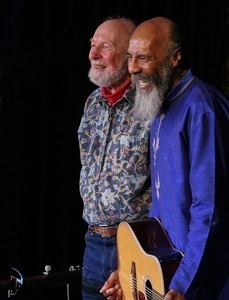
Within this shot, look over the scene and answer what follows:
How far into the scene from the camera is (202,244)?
8.16 feet

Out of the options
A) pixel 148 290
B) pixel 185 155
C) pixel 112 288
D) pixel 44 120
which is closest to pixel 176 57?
pixel 185 155

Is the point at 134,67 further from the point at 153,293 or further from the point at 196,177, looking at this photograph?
the point at 153,293

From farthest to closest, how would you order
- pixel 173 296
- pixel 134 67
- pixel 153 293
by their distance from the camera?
1. pixel 134 67
2. pixel 153 293
3. pixel 173 296

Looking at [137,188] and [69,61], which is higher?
[69,61]

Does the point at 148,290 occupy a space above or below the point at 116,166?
below

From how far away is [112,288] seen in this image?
2969mm

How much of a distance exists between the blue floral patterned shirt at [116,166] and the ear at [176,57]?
453 millimetres

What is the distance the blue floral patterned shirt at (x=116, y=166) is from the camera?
3098 millimetres

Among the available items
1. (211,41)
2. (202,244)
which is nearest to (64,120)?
(211,41)

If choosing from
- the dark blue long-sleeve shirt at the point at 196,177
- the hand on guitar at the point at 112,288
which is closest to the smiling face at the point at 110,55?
the dark blue long-sleeve shirt at the point at 196,177

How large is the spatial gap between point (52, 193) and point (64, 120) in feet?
1.22

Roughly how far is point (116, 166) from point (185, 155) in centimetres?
60

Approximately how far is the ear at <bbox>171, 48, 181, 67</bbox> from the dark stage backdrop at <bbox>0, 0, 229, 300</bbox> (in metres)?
1.26

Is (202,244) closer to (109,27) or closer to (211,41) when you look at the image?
(109,27)
